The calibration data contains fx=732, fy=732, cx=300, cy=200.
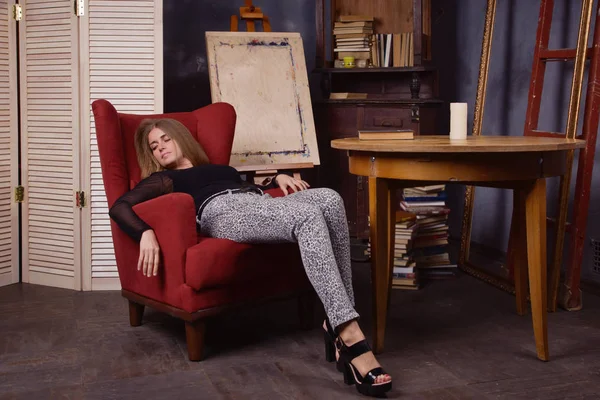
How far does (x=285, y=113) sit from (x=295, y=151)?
0.24 metres

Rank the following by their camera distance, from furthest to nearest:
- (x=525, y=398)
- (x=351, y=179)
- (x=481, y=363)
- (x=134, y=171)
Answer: (x=351, y=179) < (x=134, y=171) < (x=481, y=363) < (x=525, y=398)

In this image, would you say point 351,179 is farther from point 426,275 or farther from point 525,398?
point 525,398

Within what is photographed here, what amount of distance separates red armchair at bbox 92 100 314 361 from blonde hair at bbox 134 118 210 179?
10 centimetres

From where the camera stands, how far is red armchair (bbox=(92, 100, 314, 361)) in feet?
8.86

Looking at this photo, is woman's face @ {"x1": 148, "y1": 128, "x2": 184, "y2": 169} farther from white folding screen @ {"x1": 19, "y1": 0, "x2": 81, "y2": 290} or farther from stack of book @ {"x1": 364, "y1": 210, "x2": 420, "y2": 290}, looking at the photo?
stack of book @ {"x1": 364, "y1": 210, "x2": 420, "y2": 290}

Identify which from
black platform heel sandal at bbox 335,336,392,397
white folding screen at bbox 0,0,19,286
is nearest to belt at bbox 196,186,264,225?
black platform heel sandal at bbox 335,336,392,397

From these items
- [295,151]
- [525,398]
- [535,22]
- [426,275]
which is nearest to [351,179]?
[295,151]

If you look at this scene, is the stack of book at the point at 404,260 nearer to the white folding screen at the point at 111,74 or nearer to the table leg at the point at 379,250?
the table leg at the point at 379,250

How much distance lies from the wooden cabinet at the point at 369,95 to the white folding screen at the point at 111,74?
1.39 metres

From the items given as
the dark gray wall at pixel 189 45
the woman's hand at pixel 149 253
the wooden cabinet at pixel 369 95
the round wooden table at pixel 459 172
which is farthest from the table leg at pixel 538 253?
the dark gray wall at pixel 189 45

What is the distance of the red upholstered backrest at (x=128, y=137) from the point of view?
3160mm

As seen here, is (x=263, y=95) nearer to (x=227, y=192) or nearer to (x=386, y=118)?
(x=386, y=118)

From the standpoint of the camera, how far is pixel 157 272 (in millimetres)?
2809

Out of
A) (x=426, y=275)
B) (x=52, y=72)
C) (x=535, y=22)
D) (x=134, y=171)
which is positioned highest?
(x=535, y=22)
